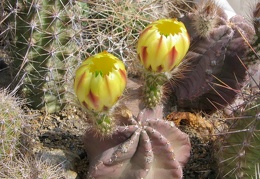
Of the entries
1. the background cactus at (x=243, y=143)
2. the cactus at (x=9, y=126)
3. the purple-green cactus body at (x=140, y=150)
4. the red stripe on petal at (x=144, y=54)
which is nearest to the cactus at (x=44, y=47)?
the cactus at (x=9, y=126)

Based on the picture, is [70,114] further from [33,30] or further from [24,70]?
[33,30]

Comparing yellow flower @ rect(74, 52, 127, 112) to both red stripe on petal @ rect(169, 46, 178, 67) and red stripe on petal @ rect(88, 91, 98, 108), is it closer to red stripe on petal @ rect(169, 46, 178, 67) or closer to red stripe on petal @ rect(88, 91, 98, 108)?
red stripe on petal @ rect(88, 91, 98, 108)

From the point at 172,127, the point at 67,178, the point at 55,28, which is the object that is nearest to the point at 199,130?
the point at 172,127

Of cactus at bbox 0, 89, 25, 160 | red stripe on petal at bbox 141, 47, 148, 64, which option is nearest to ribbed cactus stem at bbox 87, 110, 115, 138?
red stripe on petal at bbox 141, 47, 148, 64

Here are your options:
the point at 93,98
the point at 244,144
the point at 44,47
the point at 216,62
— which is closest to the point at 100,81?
the point at 93,98

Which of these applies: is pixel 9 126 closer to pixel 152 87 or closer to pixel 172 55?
pixel 152 87

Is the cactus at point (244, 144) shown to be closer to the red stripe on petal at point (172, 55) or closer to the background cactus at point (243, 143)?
the background cactus at point (243, 143)
